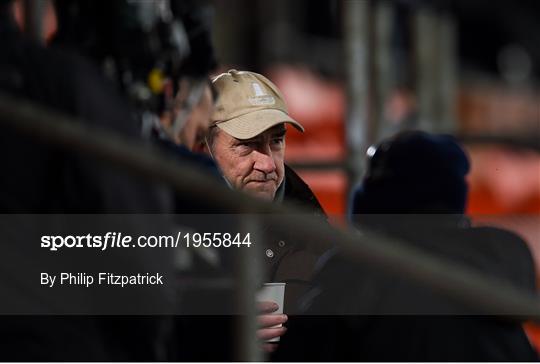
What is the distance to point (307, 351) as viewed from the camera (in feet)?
6.81

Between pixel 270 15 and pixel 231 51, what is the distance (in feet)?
7.80

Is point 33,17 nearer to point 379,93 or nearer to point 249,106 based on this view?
point 249,106

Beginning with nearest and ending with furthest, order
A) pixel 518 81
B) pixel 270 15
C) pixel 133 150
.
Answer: pixel 133 150 < pixel 270 15 < pixel 518 81

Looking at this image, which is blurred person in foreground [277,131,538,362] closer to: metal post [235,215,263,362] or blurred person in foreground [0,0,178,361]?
metal post [235,215,263,362]

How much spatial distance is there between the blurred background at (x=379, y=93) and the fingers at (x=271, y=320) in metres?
0.71

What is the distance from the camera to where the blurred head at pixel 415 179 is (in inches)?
88.7

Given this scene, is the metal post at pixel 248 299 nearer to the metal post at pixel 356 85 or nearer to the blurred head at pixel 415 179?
the blurred head at pixel 415 179

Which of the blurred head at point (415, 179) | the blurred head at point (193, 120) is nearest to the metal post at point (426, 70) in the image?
the blurred head at point (193, 120)

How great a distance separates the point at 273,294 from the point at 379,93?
3.27 metres

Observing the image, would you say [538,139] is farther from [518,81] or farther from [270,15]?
[518,81]

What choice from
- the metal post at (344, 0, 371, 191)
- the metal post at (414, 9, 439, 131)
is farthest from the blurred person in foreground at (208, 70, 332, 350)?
the metal post at (414, 9, 439, 131)

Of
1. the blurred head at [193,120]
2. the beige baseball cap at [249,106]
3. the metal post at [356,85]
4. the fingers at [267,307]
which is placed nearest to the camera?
the fingers at [267,307]

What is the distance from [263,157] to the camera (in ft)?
7.02

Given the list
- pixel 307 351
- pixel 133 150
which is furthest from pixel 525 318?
pixel 133 150
